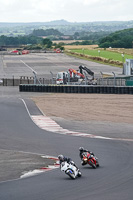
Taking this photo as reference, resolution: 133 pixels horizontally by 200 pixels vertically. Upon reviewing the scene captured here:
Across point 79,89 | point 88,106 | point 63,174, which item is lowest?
point 88,106

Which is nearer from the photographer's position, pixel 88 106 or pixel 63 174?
pixel 63 174

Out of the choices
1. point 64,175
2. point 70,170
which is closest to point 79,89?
point 64,175

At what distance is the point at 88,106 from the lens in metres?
44.4

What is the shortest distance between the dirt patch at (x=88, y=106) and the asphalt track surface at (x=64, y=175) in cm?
529

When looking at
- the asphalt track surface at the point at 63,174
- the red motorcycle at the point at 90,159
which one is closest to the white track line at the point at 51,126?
the asphalt track surface at the point at 63,174

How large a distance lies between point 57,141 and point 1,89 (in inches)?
1400

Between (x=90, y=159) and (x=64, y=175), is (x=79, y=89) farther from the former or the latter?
(x=64, y=175)

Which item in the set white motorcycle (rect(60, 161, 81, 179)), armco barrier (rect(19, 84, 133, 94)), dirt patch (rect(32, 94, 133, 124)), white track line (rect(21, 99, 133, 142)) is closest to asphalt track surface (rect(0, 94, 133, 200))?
white motorcycle (rect(60, 161, 81, 179))

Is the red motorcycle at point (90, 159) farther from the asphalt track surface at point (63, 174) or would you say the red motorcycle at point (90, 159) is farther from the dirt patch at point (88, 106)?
the dirt patch at point (88, 106)

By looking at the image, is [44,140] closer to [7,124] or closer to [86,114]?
[7,124]

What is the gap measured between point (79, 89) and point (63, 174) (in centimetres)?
3479

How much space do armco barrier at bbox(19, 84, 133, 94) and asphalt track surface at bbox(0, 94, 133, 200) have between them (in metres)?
18.2

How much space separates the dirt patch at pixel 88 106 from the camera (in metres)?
38.7

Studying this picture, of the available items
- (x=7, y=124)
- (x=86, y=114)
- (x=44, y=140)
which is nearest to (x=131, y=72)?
(x=86, y=114)
